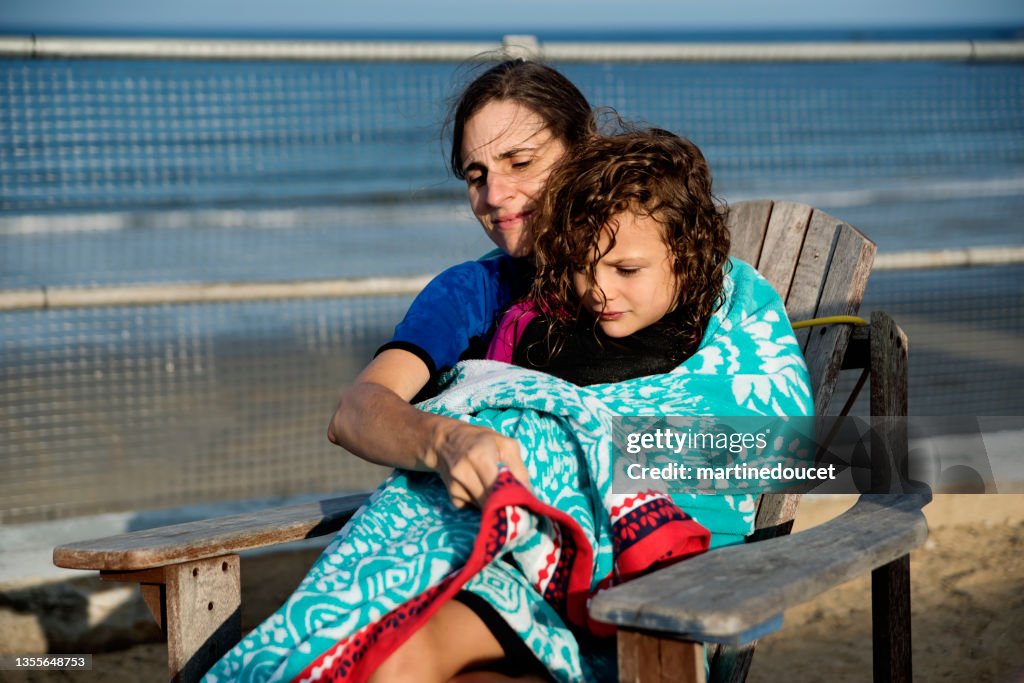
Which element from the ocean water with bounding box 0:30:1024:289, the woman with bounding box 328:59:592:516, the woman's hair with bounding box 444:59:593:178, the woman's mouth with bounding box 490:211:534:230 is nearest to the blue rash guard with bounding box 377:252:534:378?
the woman with bounding box 328:59:592:516

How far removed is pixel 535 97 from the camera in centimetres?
252

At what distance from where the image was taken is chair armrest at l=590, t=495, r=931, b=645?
4.90 feet

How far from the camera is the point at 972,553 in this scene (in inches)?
159

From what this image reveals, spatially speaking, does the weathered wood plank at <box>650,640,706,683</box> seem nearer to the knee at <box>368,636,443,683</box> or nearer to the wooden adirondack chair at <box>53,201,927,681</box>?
the wooden adirondack chair at <box>53,201,927,681</box>

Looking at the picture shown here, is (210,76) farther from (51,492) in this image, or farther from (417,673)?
(417,673)

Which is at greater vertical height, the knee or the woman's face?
the woman's face

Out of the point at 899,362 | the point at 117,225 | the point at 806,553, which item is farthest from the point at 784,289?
the point at 117,225

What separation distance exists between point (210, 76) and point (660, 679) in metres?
3.63

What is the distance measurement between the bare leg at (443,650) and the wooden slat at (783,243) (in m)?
1.41

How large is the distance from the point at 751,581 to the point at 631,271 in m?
0.81

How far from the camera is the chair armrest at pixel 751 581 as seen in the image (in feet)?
4.90

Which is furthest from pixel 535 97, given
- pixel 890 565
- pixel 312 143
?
pixel 312 143

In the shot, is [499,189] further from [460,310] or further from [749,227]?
[749,227]

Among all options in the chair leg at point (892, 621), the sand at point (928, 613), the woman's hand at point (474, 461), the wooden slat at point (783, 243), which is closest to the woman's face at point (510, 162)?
the woman's hand at point (474, 461)
